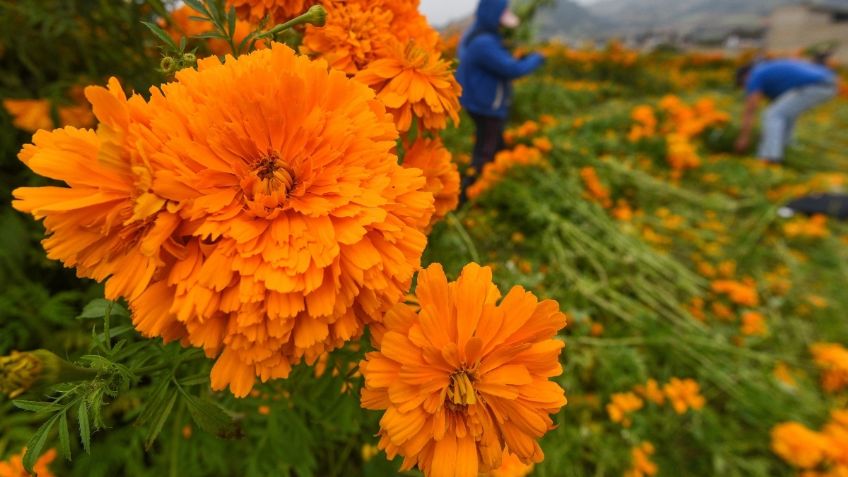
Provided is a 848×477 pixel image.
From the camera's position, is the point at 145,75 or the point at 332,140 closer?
the point at 332,140

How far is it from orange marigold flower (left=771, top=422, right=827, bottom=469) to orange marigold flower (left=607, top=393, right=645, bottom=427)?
51 cm

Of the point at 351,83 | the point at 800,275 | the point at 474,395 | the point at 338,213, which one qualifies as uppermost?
the point at 351,83

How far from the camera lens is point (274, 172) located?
1.86 ft

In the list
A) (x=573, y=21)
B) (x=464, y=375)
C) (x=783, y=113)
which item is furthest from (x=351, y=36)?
(x=573, y=21)

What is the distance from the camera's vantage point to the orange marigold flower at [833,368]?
1935 mm

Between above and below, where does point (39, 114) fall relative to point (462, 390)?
above

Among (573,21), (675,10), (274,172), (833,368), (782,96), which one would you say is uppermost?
(274,172)

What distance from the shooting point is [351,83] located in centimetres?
59

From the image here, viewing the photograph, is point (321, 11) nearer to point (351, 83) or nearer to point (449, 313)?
point (351, 83)

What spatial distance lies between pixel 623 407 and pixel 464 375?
1.46m

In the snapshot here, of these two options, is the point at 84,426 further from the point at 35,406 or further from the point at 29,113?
the point at 29,113

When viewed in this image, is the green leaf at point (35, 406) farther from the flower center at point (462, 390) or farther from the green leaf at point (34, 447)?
the flower center at point (462, 390)

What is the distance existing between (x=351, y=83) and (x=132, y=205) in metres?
0.32

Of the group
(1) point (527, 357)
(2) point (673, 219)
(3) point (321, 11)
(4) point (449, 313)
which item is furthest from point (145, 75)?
(2) point (673, 219)
